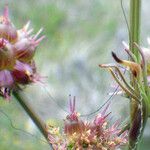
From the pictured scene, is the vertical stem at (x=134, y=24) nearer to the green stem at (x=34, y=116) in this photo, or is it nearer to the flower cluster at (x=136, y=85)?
the flower cluster at (x=136, y=85)

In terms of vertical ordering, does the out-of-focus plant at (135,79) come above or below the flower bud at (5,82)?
below

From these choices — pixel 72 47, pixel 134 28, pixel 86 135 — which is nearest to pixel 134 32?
pixel 134 28

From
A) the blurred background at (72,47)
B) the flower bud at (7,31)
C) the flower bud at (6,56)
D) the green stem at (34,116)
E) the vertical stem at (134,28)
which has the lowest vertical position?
the blurred background at (72,47)

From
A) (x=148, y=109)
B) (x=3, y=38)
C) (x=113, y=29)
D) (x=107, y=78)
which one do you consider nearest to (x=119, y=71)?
(x=148, y=109)

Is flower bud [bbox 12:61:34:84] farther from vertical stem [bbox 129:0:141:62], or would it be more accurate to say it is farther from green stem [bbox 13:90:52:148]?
vertical stem [bbox 129:0:141:62]

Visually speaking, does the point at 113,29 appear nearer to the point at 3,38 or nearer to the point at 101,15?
the point at 101,15

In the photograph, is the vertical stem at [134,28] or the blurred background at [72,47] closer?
the vertical stem at [134,28]

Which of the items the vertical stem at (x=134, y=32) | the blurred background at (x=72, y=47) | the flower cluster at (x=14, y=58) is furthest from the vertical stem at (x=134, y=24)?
the blurred background at (x=72, y=47)
